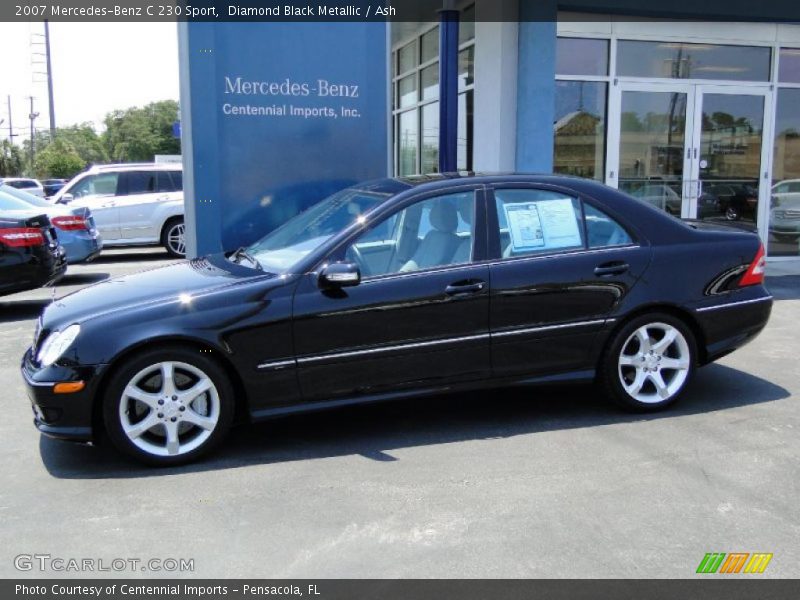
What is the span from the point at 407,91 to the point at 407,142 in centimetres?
90

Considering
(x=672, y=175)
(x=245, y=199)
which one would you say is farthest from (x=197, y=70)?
(x=672, y=175)

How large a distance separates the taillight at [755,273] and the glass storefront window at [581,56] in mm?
5388

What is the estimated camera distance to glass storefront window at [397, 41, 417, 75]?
13.4 metres

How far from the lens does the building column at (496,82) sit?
31.4 ft

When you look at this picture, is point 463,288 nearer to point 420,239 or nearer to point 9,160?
point 420,239

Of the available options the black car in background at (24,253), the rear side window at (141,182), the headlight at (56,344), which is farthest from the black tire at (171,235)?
the headlight at (56,344)

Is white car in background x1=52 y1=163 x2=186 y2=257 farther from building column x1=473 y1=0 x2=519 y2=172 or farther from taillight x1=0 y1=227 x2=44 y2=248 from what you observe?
building column x1=473 y1=0 x2=519 y2=172

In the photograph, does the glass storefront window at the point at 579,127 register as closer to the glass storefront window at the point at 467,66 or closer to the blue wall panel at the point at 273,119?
the glass storefront window at the point at 467,66

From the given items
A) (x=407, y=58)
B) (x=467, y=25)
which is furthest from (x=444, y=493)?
(x=407, y=58)

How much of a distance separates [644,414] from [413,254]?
184 cm

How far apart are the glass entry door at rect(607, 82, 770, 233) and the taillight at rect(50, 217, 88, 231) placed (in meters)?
7.23

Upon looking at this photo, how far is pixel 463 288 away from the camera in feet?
15.0

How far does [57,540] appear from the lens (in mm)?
3416
